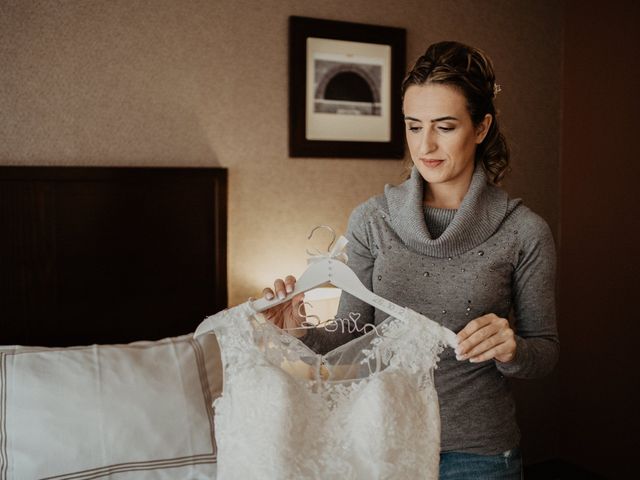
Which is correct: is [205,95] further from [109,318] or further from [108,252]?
[109,318]

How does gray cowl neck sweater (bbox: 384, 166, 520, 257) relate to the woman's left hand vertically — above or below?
above

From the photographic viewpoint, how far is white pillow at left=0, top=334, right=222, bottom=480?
1.66 meters

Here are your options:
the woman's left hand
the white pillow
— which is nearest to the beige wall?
the white pillow

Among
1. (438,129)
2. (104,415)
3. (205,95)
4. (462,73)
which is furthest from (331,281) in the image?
(205,95)

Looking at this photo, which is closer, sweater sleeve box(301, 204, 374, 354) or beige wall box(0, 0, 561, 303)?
sweater sleeve box(301, 204, 374, 354)

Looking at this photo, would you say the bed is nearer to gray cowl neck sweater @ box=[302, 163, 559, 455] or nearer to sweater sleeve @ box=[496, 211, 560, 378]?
gray cowl neck sweater @ box=[302, 163, 559, 455]

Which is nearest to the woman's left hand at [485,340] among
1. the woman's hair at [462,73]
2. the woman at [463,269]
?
the woman at [463,269]

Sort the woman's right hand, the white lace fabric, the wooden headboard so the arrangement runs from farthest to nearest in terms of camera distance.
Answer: the wooden headboard → the woman's right hand → the white lace fabric

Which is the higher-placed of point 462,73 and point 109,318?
point 462,73

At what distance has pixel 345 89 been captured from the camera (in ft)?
8.64

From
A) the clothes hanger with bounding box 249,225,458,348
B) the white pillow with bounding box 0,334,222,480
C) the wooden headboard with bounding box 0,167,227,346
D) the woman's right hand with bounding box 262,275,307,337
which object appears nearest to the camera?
the clothes hanger with bounding box 249,225,458,348

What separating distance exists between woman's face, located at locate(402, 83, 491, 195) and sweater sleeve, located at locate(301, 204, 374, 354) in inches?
8.1

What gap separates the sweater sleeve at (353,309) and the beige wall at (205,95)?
0.92 metres

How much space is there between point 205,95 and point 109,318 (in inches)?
32.2
